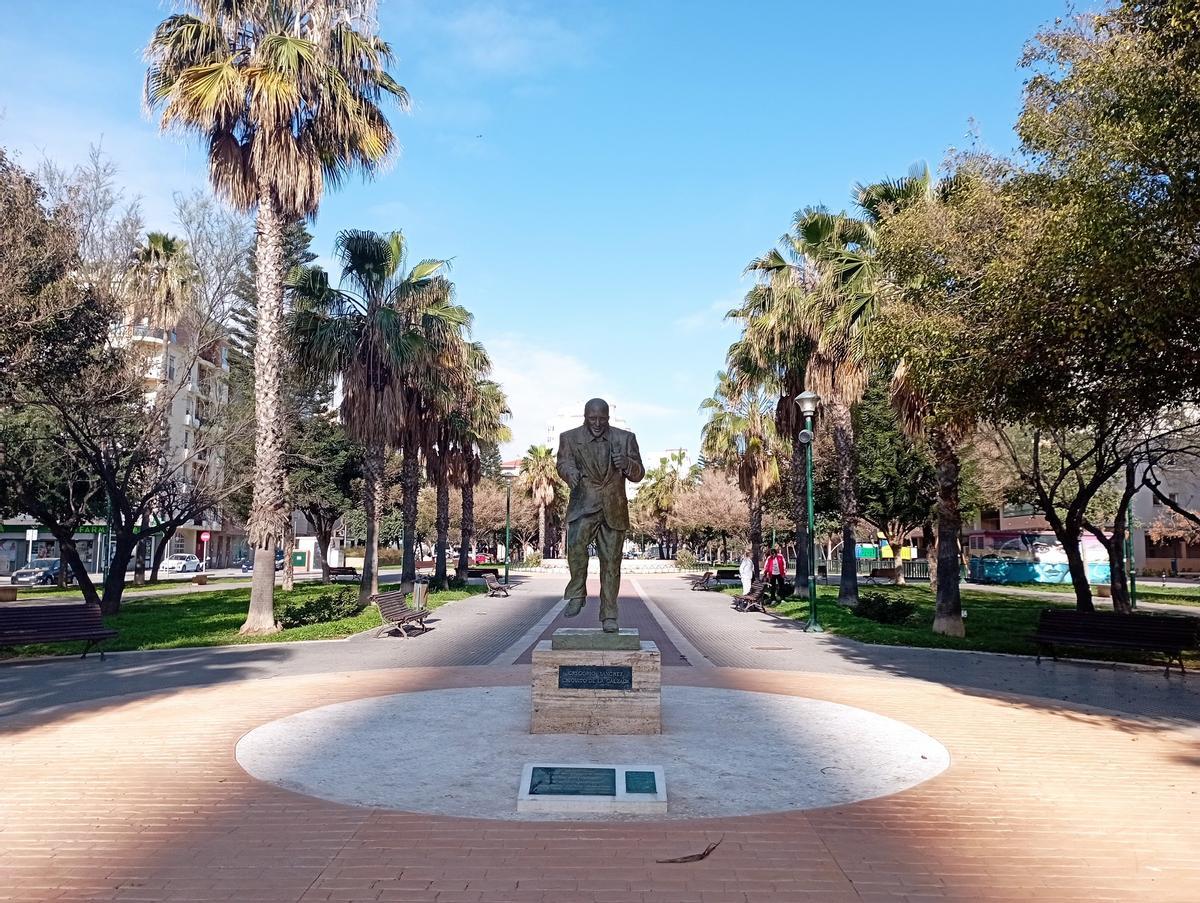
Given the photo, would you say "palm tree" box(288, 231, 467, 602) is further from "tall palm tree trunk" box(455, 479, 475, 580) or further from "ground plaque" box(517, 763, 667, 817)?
"ground plaque" box(517, 763, 667, 817)

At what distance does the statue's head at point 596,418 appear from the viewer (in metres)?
7.80

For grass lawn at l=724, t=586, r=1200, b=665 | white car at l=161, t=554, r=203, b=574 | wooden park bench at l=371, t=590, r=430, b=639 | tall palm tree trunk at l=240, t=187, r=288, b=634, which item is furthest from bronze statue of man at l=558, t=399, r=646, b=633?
white car at l=161, t=554, r=203, b=574

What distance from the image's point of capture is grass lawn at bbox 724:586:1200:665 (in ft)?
44.0

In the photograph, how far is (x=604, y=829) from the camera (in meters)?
4.82

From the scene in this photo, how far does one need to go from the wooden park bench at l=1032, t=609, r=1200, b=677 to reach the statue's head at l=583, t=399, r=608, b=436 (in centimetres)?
801

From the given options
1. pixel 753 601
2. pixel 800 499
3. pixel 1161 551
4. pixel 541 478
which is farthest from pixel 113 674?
pixel 1161 551

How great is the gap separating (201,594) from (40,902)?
27427mm

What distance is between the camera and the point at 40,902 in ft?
12.6

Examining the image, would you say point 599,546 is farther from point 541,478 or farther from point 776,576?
point 541,478

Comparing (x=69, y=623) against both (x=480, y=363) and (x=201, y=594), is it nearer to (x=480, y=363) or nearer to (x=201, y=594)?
(x=201, y=594)

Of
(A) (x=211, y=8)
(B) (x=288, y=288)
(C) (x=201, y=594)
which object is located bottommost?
(C) (x=201, y=594)

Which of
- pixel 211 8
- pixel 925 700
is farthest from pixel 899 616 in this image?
pixel 211 8

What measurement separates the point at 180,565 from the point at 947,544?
4824 centimetres

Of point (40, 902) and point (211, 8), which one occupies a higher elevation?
point (211, 8)
